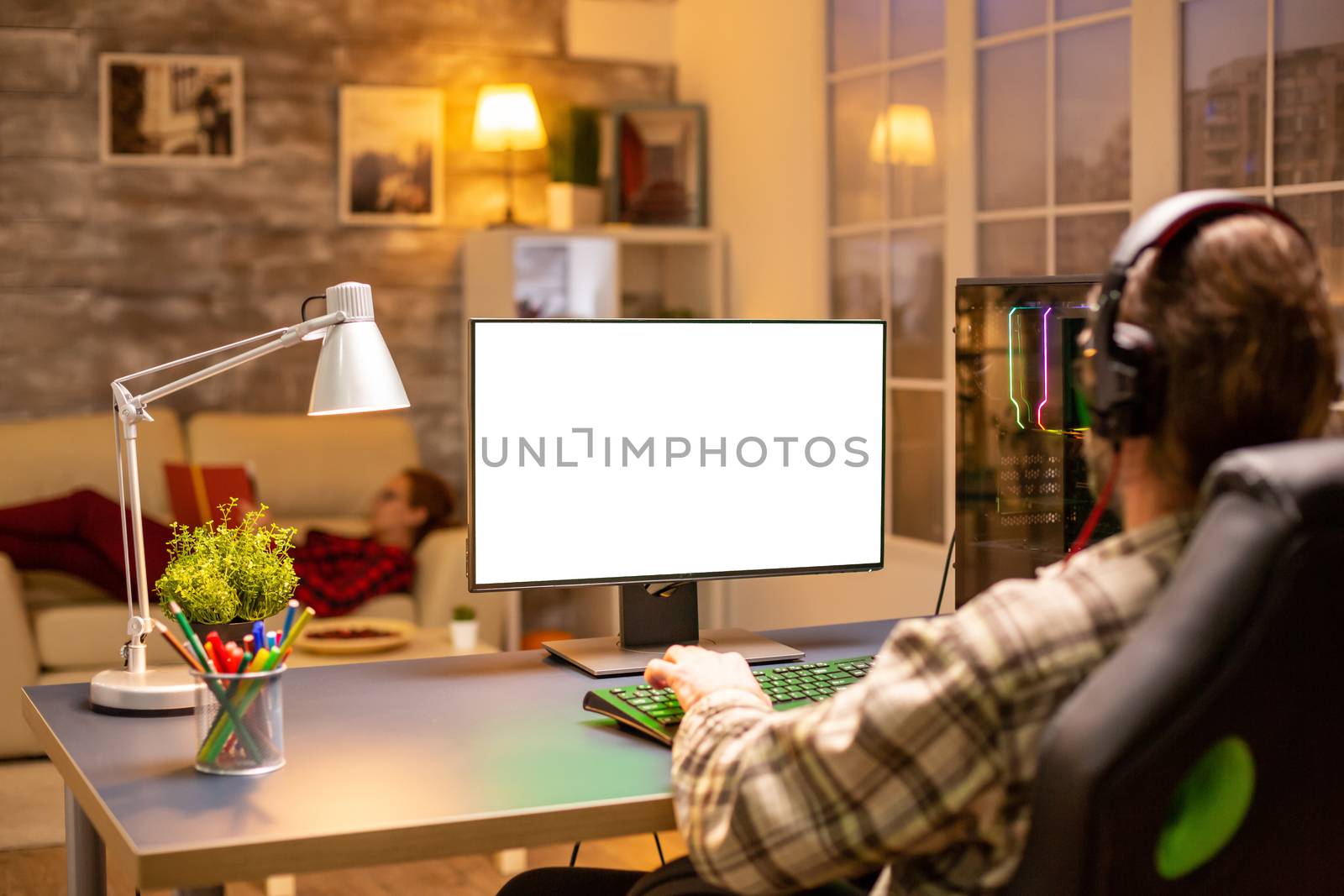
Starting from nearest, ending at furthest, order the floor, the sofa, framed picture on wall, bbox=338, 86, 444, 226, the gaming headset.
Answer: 1. the gaming headset
2. the floor
3. the sofa
4. framed picture on wall, bbox=338, 86, 444, 226

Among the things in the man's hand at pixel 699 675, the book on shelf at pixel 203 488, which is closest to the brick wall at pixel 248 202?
the book on shelf at pixel 203 488

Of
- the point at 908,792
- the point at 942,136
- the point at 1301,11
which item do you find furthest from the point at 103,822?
the point at 942,136

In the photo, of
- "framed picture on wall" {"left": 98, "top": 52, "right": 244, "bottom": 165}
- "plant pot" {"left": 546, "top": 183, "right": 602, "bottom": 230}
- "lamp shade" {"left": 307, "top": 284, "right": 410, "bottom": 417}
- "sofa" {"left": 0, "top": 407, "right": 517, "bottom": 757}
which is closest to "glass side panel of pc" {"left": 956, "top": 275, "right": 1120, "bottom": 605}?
"lamp shade" {"left": 307, "top": 284, "right": 410, "bottom": 417}

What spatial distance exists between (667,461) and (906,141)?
2.67 m

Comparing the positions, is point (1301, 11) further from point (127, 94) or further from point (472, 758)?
point (127, 94)

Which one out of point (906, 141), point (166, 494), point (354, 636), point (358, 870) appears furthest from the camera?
point (166, 494)

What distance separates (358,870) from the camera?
2.95 metres

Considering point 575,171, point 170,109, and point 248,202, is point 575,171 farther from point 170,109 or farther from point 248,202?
point 170,109

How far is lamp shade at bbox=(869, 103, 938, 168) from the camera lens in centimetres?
411

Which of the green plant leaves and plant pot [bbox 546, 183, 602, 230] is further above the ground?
plant pot [bbox 546, 183, 602, 230]

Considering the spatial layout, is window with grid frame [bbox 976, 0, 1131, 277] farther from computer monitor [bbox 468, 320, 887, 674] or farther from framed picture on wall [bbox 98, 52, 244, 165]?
framed picture on wall [bbox 98, 52, 244, 165]

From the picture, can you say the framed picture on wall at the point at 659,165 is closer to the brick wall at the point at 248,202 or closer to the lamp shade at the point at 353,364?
the brick wall at the point at 248,202

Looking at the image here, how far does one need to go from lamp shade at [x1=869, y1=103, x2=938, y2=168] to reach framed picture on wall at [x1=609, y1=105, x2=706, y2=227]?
3.34 feet

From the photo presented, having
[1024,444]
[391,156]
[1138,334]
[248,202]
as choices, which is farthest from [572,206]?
[1138,334]
